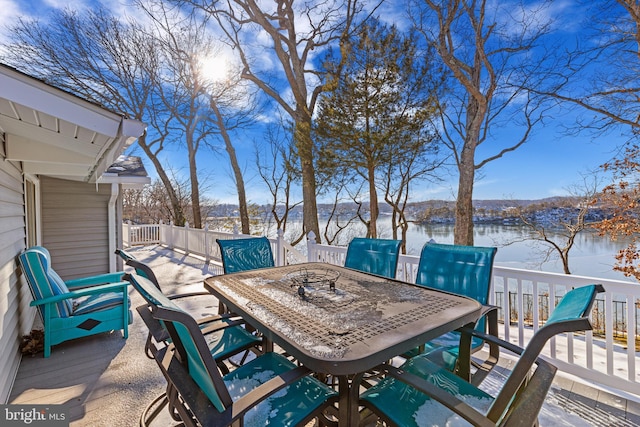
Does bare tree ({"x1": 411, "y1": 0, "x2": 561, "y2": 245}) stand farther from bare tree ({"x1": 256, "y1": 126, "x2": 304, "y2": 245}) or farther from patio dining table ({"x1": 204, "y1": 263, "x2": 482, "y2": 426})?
bare tree ({"x1": 256, "y1": 126, "x2": 304, "y2": 245})

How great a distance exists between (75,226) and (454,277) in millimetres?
6521

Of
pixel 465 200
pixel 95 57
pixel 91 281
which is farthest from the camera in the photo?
pixel 95 57

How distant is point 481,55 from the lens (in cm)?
662

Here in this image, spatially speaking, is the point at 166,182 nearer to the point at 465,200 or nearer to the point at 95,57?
the point at 95,57

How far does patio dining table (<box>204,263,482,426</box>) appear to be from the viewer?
134cm

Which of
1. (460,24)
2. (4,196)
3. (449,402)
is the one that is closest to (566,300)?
(449,402)

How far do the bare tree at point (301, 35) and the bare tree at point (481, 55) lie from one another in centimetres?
278

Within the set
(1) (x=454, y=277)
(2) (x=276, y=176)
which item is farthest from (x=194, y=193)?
(1) (x=454, y=277)

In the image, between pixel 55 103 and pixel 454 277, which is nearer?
pixel 55 103

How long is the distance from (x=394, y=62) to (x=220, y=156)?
356 inches

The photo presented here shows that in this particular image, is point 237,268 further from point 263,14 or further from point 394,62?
point 263,14

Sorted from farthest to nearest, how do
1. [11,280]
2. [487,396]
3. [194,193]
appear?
[194,193], [11,280], [487,396]

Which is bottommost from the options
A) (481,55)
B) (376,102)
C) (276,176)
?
(276,176)

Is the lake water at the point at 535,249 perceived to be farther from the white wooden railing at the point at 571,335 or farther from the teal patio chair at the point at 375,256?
the teal patio chair at the point at 375,256
